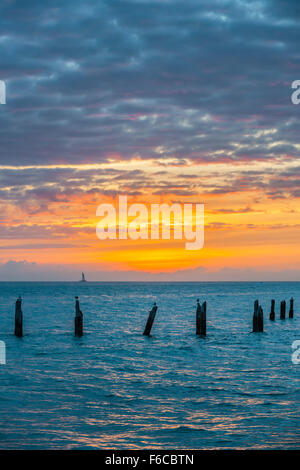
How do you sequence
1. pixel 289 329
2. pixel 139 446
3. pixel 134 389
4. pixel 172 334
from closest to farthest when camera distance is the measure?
1. pixel 139 446
2. pixel 134 389
3. pixel 172 334
4. pixel 289 329

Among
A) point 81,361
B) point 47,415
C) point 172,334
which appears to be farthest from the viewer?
point 172,334

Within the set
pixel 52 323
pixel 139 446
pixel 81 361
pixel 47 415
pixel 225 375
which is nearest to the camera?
pixel 139 446

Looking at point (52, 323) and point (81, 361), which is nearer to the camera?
point (81, 361)

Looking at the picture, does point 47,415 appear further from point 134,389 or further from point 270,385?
point 270,385

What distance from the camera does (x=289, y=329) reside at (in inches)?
1596

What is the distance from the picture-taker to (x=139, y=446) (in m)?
11.3

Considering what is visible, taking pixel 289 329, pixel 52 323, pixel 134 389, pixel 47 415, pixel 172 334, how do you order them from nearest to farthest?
1. pixel 47 415
2. pixel 134 389
3. pixel 172 334
4. pixel 289 329
5. pixel 52 323

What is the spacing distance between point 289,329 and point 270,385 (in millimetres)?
23804

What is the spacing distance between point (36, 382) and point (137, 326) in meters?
24.8

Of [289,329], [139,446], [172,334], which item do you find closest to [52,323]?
[172,334]
